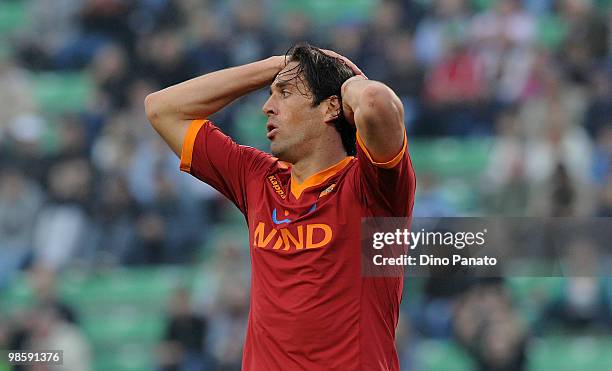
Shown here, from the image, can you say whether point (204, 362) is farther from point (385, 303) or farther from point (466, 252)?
point (385, 303)

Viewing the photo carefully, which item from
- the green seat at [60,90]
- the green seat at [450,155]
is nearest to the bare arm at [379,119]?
the green seat at [450,155]

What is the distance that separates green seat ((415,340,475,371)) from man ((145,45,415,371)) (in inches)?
158

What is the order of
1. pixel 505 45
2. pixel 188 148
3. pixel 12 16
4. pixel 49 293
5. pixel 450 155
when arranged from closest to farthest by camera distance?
pixel 188 148, pixel 49 293, pixel 450 155, pixel 505 45, pixel 12 16

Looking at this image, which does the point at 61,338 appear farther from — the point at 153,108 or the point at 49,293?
the point at 153,108

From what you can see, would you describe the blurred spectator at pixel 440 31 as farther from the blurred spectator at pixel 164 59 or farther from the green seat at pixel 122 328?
the green seat at pixel 122 328

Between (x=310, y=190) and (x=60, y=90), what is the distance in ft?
23.4

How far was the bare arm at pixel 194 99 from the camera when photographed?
384 cm

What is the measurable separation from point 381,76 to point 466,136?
908 mm

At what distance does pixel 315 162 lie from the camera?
3.62 m

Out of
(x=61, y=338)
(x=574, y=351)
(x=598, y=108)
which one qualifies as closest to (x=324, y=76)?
(x=61, y=338)

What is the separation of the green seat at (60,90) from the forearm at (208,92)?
20.9ft

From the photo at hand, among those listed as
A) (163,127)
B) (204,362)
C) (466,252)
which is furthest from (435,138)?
(163,127)

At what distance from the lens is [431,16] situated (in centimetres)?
984

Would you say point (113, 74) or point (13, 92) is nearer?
point (113, 74)
